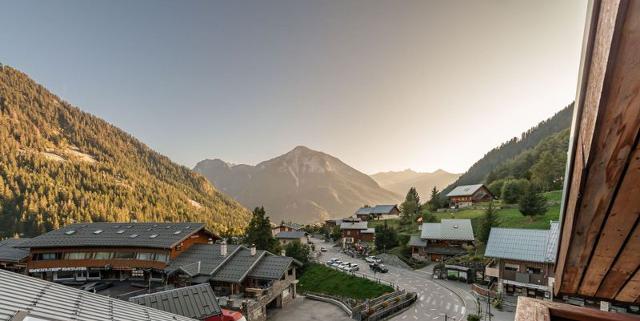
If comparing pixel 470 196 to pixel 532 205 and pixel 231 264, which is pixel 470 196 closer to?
pixel 532 205

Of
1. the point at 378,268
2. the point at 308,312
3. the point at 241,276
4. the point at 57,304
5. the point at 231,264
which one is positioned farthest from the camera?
the point at 378,268

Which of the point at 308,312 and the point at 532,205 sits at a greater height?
the point at 532,205

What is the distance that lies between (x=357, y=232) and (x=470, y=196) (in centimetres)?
3392

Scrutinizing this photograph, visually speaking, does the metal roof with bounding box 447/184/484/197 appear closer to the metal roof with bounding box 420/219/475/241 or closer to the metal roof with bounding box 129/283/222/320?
the metal roof with bounding box 420/219/475/241

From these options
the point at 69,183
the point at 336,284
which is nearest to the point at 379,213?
the point at 336,284

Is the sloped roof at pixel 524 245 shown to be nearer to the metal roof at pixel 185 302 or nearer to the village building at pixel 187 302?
the village building at pixel 187 302

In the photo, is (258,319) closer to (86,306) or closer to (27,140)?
(86,306)

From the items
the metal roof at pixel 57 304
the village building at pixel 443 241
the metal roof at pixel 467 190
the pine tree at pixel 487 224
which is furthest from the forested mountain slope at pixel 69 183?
the metal roof at pixel 57 304

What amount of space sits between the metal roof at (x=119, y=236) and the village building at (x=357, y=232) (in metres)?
42.6

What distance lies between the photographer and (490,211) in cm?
5084

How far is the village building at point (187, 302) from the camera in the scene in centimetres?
1945

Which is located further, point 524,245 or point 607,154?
point 524,245

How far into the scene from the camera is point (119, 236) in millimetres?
42875

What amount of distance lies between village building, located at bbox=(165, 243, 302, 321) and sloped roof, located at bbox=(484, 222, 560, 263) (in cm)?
2492
